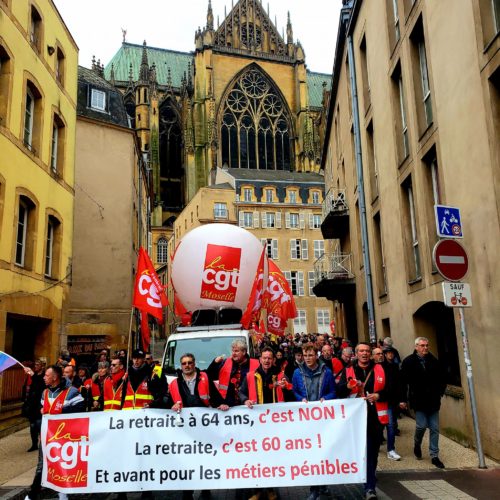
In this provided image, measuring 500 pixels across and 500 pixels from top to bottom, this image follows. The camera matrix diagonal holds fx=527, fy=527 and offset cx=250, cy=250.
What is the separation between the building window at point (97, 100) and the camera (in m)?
24.9

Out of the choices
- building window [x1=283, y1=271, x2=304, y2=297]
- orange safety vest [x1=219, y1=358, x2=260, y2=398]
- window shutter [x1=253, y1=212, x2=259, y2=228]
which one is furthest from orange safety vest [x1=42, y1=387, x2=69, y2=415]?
window shutter [x1=253, y1=212, x2=259, y2=228]

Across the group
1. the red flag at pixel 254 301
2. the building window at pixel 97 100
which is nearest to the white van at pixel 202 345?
the red flag at pixel 254 301

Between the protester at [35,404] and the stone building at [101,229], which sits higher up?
the stone building at [101,229]

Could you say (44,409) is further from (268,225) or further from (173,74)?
(173,74)

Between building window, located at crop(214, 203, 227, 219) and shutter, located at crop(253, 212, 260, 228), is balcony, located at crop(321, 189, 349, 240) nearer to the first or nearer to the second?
shutter, located at crop(253, 212, 260, 228)

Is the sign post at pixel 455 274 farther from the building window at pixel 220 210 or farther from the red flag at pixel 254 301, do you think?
the building window at pixel 220 210

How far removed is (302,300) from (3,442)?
119 ft

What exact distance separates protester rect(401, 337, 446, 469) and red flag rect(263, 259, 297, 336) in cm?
747

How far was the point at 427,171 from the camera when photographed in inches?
426

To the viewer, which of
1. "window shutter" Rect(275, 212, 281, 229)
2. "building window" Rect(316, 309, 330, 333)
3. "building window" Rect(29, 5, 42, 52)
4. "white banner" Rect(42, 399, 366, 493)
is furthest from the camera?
"window shutter" Rect(275, 212, 281, 229)

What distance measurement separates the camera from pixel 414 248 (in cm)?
1184

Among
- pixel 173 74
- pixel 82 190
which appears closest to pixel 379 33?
pixel 82 190

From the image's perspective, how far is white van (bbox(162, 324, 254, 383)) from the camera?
32.7ft

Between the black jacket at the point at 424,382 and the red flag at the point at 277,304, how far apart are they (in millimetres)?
7458
